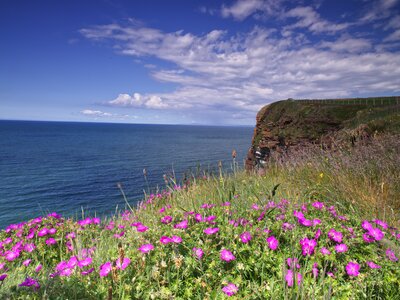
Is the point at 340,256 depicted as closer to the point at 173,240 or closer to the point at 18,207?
the point at 173,240

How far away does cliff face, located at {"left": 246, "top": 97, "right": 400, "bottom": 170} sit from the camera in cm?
1324

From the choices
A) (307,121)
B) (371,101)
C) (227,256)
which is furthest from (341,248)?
(371,101)

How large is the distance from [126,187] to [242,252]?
91.5ft

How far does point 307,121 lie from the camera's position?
14094 millimetres

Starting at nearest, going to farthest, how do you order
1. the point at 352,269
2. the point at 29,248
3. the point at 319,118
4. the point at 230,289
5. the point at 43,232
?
the point at 230,289 → the point at 352,269 → the point at 29,248 → the point at 43,232 → the point at 319,118

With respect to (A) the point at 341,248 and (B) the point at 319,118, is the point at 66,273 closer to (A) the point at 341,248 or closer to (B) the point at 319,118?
(A) the point at 341,248

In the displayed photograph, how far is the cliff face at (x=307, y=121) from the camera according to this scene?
521 inches

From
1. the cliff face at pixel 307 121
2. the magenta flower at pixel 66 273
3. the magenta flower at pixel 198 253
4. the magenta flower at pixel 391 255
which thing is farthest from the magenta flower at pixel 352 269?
the cliff face at pixel 307 121

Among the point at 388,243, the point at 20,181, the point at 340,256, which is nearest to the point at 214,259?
the point at 340,256

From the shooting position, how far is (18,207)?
22766 millimetres

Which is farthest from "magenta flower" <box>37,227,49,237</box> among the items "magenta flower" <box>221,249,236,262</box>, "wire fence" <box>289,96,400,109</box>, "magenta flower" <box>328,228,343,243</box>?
"wire fence" <box>289,96,400,109</box>

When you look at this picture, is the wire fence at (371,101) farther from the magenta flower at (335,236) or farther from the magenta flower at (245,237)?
the magenta flower at (245,237)

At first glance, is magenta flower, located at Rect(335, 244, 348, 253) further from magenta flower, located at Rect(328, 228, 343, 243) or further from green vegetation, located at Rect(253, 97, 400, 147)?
green vegetation, located at Rect(253, 97, 400, 147)

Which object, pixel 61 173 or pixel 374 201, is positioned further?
pixel 61 173
